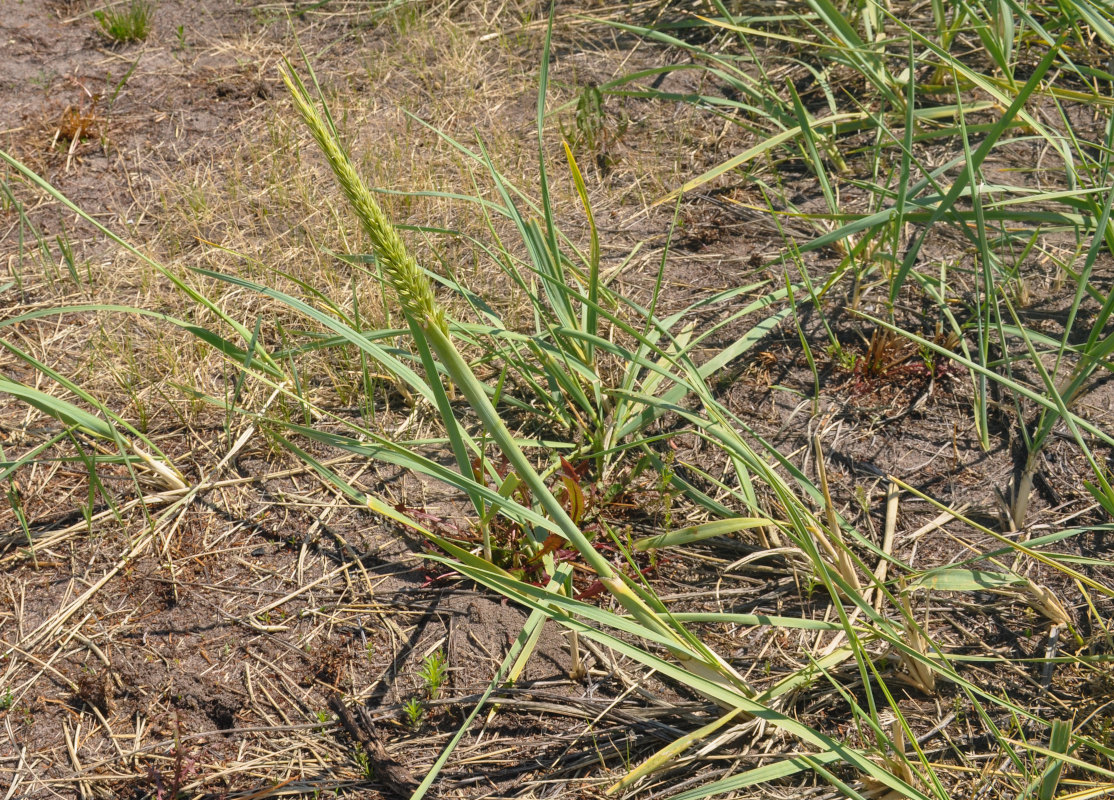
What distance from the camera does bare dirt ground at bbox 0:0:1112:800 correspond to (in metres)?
1.51

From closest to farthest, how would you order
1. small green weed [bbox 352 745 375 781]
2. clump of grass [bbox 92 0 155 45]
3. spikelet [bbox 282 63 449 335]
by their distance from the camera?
spikelet [bbox 282 63 449 335] < small green weed [bbox 352 745 375 781] < clump of grass [bbox 92 0 155 45]

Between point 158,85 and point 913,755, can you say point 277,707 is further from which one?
point 158,85

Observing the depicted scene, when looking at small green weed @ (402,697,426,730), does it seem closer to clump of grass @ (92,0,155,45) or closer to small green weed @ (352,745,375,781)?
small green weed @ (352,745,375,781)

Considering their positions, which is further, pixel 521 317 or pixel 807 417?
pixel 521 317

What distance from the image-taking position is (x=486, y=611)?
1674 millimetres

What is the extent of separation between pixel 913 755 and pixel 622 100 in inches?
85.6

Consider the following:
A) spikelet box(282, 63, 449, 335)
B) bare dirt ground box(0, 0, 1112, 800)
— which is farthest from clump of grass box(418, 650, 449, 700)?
spikelet box(282, 63, 449, 335)

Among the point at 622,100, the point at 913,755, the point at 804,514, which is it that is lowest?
the point at 913,755

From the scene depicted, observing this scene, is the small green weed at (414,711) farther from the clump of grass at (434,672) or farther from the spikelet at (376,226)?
the spikelet at (376,226)

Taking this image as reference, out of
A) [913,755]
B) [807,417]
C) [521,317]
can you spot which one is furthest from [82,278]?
[913,755]

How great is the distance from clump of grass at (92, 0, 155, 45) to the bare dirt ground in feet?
0.78

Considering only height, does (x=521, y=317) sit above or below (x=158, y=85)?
below

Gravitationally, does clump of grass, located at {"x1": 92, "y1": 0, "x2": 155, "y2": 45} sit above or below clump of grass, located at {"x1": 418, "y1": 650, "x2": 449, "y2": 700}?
above

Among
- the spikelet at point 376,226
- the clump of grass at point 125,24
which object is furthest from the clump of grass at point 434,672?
the clump of grass at point 125,24
